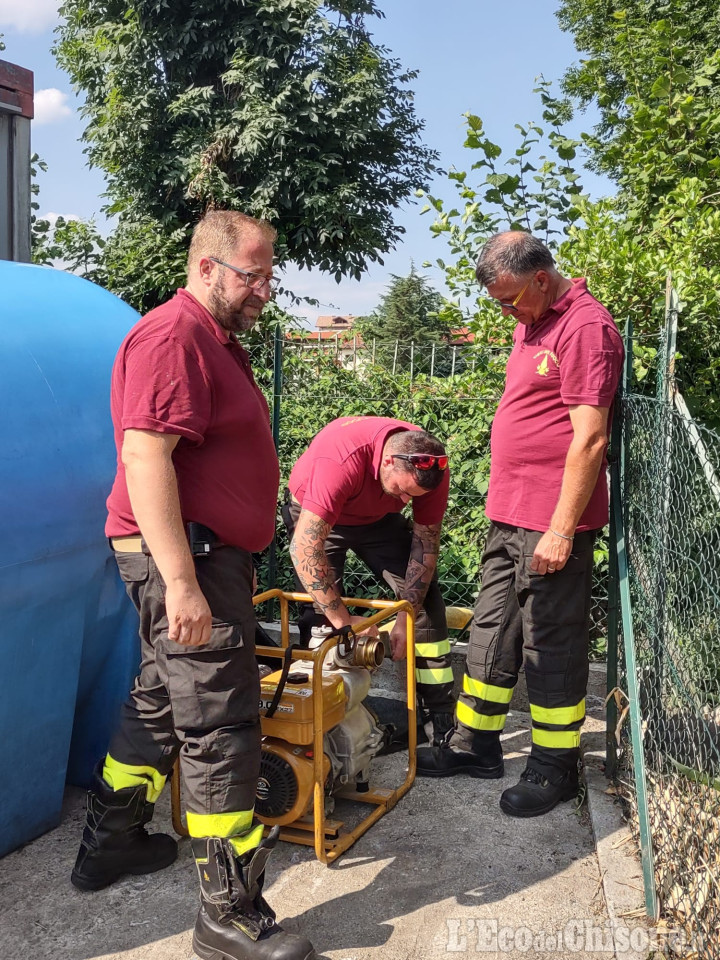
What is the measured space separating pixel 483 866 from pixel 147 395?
206 centimetres

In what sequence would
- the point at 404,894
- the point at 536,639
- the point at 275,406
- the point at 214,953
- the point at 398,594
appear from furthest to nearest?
1. the point at 275,406
2. the point at 398,594
3. the point at 536,639
4. the point at 404,894
5. the point at 214,953

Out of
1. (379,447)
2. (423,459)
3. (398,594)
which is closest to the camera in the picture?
(423,459)

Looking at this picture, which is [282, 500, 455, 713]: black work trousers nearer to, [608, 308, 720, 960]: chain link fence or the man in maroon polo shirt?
[608, 308, 720, 960]: chain link fence

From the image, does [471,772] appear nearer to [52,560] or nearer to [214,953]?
[214,953]

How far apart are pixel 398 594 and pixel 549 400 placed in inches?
46.7

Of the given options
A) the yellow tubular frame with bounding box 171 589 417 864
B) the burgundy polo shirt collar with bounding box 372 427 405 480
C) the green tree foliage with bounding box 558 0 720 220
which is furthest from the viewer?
the green tree foliage with bounding box 558 0 720 220

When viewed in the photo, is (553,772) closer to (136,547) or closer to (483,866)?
(483,866)

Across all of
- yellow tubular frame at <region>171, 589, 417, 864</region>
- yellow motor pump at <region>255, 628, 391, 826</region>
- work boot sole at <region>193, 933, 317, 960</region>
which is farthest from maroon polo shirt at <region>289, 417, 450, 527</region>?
work boot sole at <region>193, 933, 317, 960</region>

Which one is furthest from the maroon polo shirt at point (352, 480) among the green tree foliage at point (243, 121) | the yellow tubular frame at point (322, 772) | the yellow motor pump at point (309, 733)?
the green tree foliage at point (243, 121)

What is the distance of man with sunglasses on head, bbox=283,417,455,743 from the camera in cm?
358

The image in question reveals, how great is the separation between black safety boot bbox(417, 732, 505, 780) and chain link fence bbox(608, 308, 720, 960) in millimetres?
525

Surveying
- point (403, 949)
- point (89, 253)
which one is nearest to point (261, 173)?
point (89, 253)

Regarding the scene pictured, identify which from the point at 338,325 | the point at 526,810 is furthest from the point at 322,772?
the point at 338,325

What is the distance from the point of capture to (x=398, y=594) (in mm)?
4098
